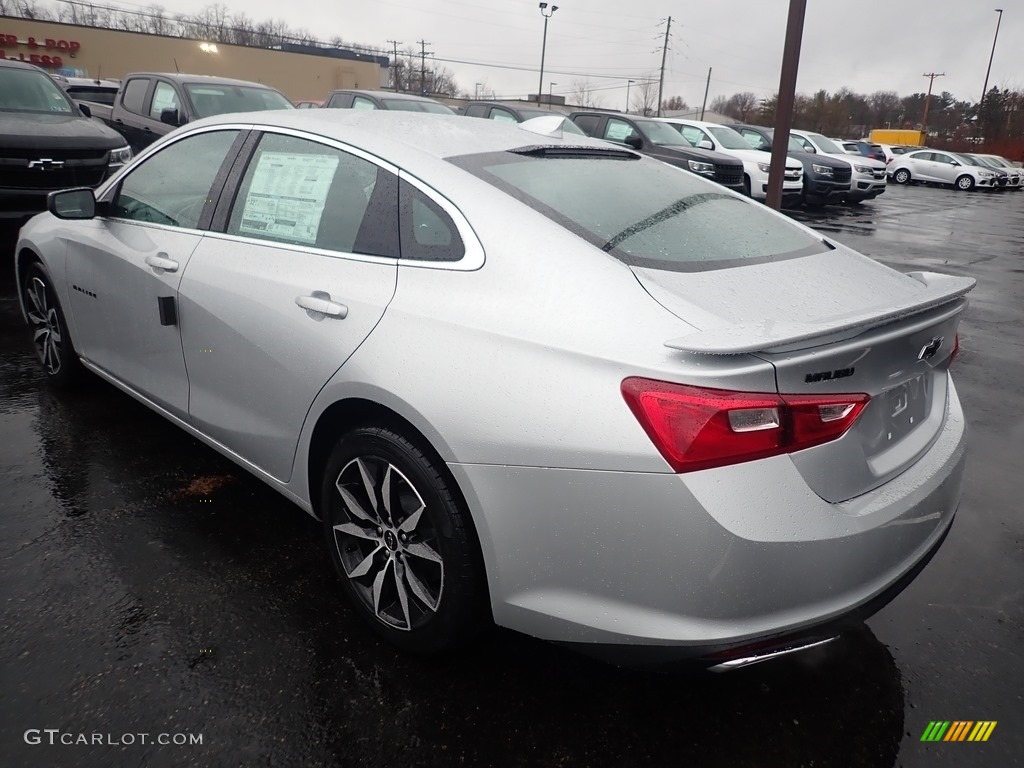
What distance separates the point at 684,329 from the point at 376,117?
5.72 feet

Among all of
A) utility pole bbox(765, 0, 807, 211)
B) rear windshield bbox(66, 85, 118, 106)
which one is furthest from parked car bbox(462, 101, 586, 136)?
rear windshield bbox(66, 85, 118, 106)

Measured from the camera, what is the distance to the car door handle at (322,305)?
233 centimetres

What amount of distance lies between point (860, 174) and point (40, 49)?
1944 inches

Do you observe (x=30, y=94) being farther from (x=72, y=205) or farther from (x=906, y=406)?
(x=906, y=406)

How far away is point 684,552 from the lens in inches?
66.6

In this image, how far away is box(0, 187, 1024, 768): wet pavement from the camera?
2035mm

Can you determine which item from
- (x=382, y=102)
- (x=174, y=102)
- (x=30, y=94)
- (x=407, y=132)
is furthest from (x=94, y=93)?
(x=407, y=132)

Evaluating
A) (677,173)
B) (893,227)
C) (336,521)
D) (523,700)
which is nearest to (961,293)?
(677,173)

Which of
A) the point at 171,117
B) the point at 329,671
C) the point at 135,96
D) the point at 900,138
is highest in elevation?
the point at 900,138

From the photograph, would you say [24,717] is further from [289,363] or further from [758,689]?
[758,689]

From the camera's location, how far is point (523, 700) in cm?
221

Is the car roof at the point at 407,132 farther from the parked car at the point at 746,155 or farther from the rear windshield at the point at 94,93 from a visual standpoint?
the rear windshield at the point at 94,93

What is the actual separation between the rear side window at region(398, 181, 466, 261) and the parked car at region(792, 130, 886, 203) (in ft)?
61.0

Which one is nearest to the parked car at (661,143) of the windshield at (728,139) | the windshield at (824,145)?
the windshield at (728,139)
